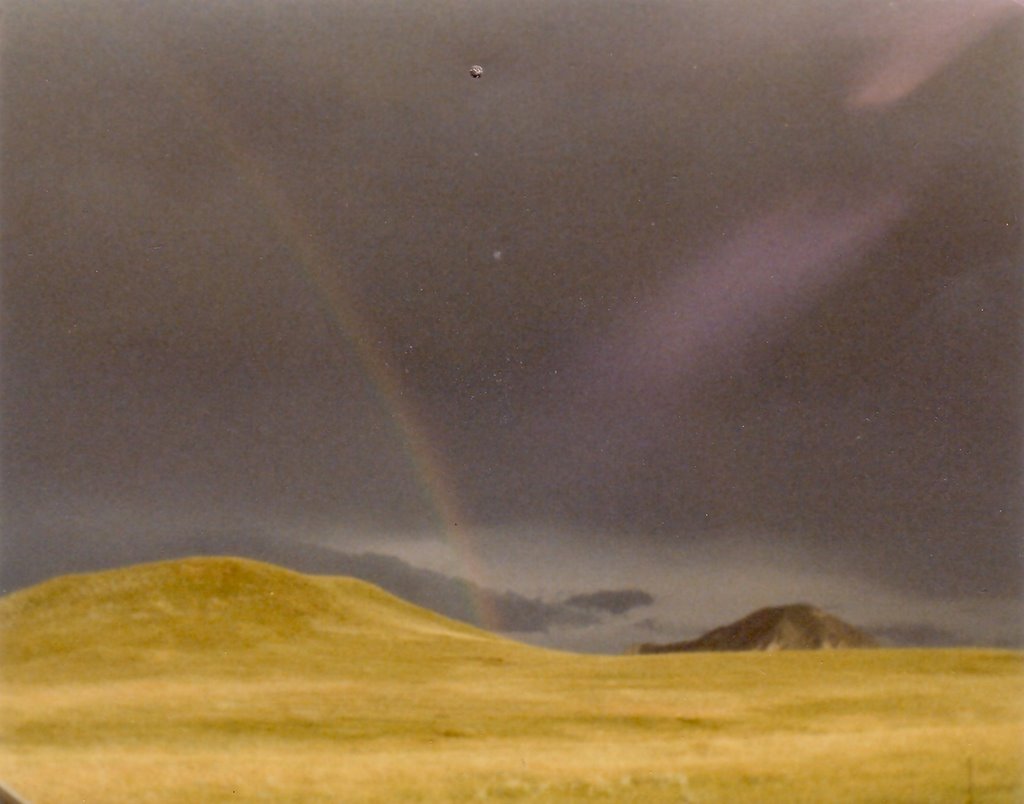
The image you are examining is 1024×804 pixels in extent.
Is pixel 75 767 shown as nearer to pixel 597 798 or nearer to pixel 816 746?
pixel 597 798

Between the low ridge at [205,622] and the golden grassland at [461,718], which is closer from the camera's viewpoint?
the golden grassland at [461,718]

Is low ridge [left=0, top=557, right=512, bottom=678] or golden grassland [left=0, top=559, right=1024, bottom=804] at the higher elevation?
low ridge [left=0, top=557, right=512, bottom=678]

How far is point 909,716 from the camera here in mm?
39375

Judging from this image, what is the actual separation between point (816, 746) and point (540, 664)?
42148 mm

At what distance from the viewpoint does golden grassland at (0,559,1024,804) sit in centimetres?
2377

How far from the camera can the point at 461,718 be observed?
38.9m

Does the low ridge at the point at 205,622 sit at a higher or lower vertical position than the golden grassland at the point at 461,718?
higher

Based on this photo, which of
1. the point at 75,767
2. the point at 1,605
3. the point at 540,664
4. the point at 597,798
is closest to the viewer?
the point at 597,798

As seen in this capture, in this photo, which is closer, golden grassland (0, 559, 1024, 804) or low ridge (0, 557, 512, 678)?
golden grassland (0, 559, 1024, 804)

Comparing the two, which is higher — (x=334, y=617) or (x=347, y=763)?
(x=334, y=617)

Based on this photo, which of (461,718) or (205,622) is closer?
(461,718)

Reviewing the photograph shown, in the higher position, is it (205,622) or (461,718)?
(205,622)

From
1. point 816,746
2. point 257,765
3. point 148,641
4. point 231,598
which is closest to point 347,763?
point 257,765

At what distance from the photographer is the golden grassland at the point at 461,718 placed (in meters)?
23.8
